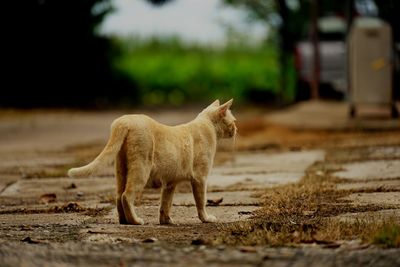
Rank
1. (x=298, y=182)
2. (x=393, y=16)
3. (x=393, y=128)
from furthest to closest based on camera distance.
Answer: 1. (x=393, y=16)
2. (x=393, y=128)
3. (x=298, y=182)

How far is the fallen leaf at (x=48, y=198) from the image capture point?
30.4ft

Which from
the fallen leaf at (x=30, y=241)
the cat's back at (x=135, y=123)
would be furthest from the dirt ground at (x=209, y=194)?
the cat's back at (x=135, y=123)

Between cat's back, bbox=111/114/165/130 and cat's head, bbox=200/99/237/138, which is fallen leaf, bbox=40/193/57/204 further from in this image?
cat's back, bbox=111/114/165/130

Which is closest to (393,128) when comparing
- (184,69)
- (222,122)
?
(222,122)

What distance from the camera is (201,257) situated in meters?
5.57

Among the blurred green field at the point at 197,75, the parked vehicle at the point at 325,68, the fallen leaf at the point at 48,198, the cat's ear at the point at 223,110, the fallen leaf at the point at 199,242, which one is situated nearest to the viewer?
the fallen leaf at the point at 199,242

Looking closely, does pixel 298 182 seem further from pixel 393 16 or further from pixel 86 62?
pixel 86 62

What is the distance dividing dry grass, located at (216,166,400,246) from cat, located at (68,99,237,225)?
1.96 ft

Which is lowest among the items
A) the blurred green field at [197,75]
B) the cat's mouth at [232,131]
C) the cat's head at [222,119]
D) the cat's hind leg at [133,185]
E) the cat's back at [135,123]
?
the blurred green field at [197,75]

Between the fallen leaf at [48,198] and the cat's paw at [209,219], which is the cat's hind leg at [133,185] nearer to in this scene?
the cat's paw at [209,219]

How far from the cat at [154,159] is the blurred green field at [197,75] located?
69.1 ft

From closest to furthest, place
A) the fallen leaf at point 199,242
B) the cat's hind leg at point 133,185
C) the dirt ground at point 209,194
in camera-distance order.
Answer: the dirt ground at point 209,194, the fallen leaf at point 199,242, the cat's hind leg at point 133,185

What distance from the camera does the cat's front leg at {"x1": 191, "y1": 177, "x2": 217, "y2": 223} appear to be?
24.9 ft

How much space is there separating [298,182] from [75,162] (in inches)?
155
